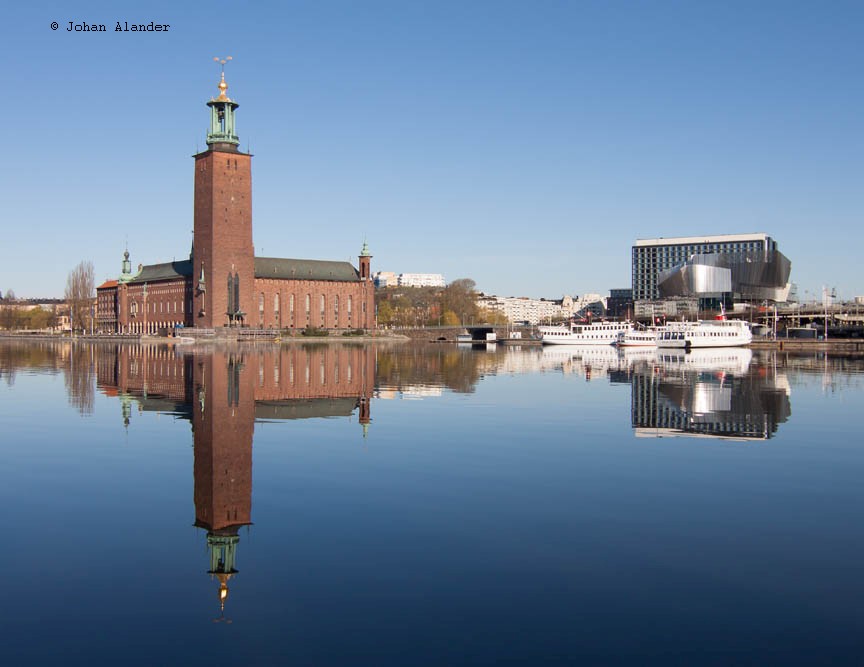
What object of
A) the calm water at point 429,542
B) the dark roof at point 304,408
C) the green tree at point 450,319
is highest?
the green tree at point 450,319

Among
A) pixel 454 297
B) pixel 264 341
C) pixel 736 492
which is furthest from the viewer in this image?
pixel 454 297

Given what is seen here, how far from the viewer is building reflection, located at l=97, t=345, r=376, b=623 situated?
37.4 feet

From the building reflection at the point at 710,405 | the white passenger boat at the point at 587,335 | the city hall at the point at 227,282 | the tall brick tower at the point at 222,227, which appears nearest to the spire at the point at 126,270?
the city hall at the point at 227,282

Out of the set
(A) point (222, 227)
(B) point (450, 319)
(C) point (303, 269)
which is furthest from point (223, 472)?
(B) point (450, 319)

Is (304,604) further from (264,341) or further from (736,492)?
(264,341)

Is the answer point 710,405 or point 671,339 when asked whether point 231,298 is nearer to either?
point 671,339

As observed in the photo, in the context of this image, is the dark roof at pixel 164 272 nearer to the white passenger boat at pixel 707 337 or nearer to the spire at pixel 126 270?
the spire at pixel 126 270

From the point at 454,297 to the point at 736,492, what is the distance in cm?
16700

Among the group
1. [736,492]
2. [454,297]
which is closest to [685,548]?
[736,492]

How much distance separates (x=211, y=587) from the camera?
343 inches

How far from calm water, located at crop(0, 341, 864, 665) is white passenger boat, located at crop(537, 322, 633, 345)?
3804 inches

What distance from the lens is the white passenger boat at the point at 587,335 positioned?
119m

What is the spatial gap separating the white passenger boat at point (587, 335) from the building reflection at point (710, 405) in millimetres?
73133

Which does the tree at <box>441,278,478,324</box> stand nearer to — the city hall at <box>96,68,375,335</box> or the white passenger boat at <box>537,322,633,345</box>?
the city hall at <box>96,68,375,335</box>
